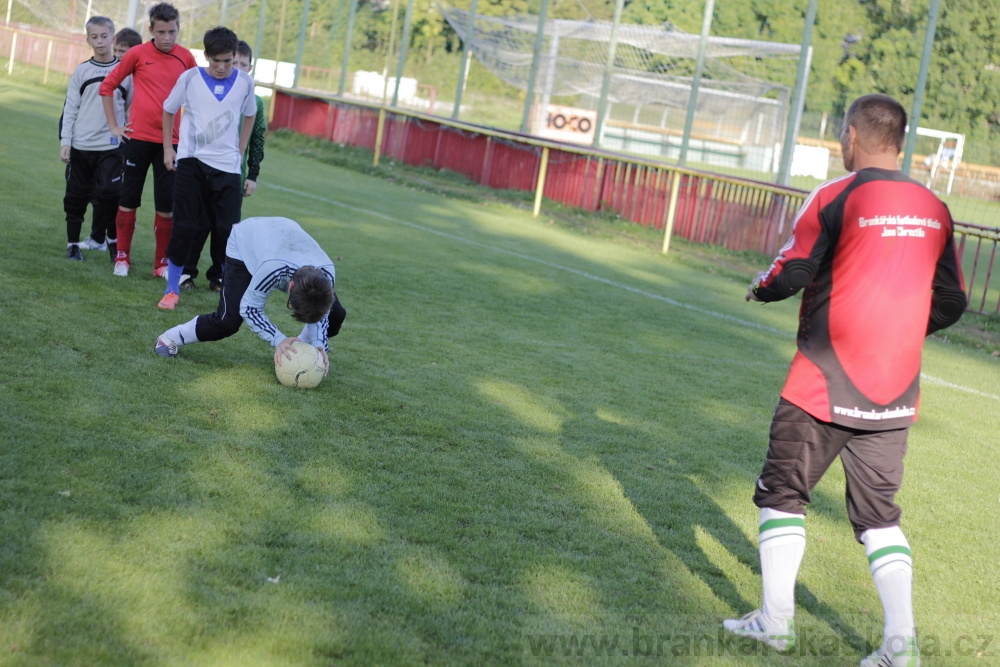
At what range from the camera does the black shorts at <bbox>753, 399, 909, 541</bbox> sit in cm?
373

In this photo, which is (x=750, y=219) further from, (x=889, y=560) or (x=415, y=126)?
(x=889, y=560)

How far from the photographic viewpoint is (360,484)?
4.86m

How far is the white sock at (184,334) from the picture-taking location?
245 inches

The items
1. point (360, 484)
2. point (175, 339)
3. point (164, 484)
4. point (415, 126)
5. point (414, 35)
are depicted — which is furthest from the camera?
point (414, 35)

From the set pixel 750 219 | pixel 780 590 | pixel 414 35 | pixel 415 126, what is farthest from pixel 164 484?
pixel 414 35

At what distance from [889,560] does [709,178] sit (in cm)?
1425

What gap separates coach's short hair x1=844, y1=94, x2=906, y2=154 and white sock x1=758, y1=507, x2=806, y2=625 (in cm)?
137

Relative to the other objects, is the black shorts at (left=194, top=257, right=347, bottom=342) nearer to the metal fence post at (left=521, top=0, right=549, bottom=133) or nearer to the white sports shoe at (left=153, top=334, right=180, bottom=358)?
the white sports shoe at (left=153, top=334, right=180, bottom=358)

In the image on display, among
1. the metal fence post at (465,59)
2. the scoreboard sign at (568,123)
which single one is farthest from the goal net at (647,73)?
the scoreboard sign at (568,123)

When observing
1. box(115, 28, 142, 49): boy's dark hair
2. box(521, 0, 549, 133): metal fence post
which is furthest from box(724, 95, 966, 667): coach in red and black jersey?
box(521, 0, 549, 133): metal fence post

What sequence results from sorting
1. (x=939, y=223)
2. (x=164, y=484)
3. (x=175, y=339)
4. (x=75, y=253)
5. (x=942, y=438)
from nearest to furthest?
(x=939, y=223)
(x=164, y=484)
(x=175, y=339)
(x=942, y=438)
(x=75, y=253)

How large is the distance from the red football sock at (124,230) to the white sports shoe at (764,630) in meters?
6.29

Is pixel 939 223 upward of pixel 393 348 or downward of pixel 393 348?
upward

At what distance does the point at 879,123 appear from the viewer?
369cm
